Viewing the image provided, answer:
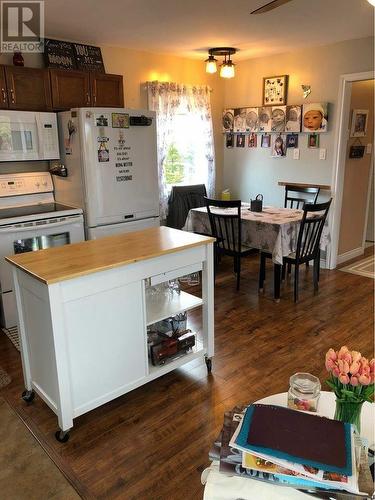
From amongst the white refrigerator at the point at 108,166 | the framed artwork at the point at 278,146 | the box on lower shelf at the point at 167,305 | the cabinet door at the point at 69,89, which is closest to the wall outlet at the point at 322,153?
the framed artwork at the point at 278,146

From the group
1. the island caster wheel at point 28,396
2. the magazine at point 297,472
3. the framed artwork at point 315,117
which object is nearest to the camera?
the magazine at point 297,472

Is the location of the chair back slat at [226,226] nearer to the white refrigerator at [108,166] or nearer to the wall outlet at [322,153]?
the white refrigerator at [108,166]

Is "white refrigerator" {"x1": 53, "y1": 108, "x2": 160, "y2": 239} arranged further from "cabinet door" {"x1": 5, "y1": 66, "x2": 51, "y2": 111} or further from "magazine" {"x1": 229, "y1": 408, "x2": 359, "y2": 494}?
"magazine" {"x1": 229, "y1": 408, "x2": 359, "y2": 494}

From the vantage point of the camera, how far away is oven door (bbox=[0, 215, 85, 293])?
316cm

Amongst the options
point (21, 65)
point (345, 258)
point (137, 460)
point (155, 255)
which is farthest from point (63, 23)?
point (345, 258)

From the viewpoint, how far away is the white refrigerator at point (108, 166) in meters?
3.46

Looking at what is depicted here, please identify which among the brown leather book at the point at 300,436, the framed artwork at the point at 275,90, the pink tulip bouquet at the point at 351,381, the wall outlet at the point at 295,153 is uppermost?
the framed artwork at the point at 275,90

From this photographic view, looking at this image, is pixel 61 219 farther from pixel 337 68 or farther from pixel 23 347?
pixel 337 68

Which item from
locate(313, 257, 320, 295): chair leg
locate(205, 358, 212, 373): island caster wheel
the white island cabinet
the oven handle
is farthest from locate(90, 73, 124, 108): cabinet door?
locate(205, 358, 212, 373): island caster wheel

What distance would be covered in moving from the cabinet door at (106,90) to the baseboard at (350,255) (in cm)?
314

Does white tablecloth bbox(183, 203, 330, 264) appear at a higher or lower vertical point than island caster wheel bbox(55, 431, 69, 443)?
higher

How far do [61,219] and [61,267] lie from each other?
1.57m

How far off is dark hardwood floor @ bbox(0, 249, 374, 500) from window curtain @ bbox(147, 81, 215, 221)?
1.81 m

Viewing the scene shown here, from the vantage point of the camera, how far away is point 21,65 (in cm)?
349
